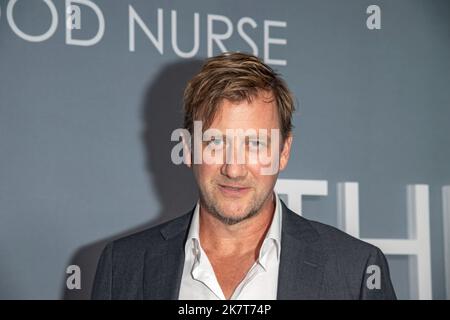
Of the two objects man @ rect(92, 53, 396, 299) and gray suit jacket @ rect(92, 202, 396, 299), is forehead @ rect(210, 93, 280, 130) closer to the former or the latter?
man @ rect(92, 53, 396, 299)

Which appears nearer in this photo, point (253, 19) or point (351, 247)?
point (351, 247)

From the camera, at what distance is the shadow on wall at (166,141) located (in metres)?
2.62

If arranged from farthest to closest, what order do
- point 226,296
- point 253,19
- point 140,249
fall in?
point 253,19 < point 140,249 < point 226,296

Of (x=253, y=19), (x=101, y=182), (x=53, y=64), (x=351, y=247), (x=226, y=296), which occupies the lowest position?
(x=226, y=296)

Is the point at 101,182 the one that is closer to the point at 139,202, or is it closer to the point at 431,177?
the point at 139,202

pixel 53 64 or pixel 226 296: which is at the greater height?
pixel 53 64

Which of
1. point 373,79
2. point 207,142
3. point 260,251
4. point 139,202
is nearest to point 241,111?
point 207,142

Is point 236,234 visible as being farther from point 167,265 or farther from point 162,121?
point 162,121

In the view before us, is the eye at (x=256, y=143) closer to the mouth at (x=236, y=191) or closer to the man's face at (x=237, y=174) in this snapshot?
the man's face at (x=237, y=174)

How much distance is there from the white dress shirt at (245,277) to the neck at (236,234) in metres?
0.05

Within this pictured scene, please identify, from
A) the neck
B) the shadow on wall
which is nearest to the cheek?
the neck

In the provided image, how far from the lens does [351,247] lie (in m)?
2.04

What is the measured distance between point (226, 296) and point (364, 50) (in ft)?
4.54

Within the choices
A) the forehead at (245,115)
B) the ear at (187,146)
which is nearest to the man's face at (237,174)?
the forehead at (245,115)
